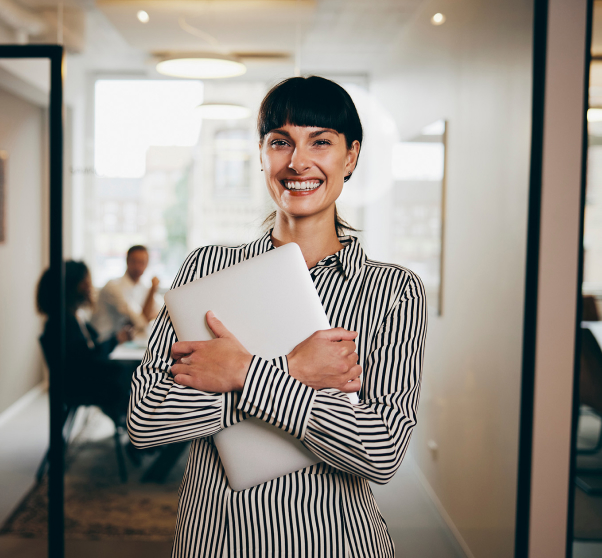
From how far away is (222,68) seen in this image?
2084 mm

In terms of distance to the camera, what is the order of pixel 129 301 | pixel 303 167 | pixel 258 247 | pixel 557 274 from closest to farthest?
1. pixel 303 167
2. pixel 258 247
3. pixel 557 274
4. pixel 129 301

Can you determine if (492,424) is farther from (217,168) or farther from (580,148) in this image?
(217,168)

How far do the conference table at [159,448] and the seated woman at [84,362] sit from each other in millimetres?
36

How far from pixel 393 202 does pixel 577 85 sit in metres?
0.77

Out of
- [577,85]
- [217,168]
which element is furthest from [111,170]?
[577,85]

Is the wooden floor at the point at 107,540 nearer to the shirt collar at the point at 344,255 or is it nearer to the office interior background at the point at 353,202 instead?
the office interior background at the point at 353,202

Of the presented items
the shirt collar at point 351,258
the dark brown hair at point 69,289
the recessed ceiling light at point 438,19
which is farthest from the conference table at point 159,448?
the recessed ceiling light at point 438,19

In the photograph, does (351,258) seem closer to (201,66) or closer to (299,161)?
(299,161)

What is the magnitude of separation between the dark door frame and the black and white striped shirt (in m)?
1.35

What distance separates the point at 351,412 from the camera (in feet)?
2.87

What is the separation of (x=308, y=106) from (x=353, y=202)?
1068 millimetres

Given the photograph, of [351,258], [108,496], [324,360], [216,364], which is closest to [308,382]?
[324,360]

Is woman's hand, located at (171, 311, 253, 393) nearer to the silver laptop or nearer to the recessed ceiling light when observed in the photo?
the silver laptop

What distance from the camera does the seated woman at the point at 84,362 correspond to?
2221mm
